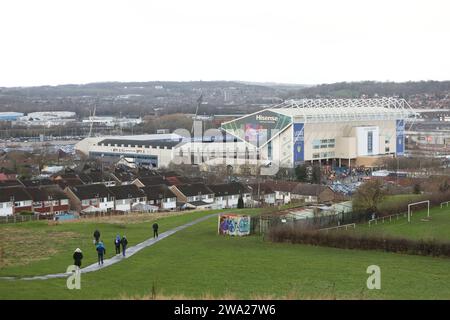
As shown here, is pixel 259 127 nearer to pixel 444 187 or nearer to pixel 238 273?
pixel 444 187

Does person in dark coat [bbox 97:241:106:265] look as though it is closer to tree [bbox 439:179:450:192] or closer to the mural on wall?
the mural on wall

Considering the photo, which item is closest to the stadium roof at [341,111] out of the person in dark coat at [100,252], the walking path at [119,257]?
the walking path at [119,257]

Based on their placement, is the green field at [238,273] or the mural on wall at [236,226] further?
the mural on wall at [236,226]

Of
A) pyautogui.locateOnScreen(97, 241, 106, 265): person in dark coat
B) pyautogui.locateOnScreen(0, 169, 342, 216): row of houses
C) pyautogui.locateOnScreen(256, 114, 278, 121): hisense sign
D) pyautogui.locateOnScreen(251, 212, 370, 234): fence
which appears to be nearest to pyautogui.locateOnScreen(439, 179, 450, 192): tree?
pyautogui.locateOnScreen(0, 169, 342, 216): row of houses

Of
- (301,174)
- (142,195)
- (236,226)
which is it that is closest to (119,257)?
(236,226)

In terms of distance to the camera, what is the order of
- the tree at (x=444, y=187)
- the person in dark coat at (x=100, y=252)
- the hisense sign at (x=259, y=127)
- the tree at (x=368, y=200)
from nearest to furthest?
the person in dark coat at (x=100, y=252)
the tree at (x=368, y=200)
the tree at (x=444, y=187)
the hisense sign at (x=259, y=127)

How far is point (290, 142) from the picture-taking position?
55.1 metres

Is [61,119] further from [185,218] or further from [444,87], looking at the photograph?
[185,218]

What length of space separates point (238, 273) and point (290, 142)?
42.6 meters

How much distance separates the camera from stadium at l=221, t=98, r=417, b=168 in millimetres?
55531

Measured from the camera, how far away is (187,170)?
50.7 m

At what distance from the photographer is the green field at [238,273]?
10.7 m

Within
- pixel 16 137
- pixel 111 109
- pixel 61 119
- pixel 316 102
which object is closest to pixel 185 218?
pixel 316 102

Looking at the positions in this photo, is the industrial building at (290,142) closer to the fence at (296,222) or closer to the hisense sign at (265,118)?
the hisense sign at (265,118)
